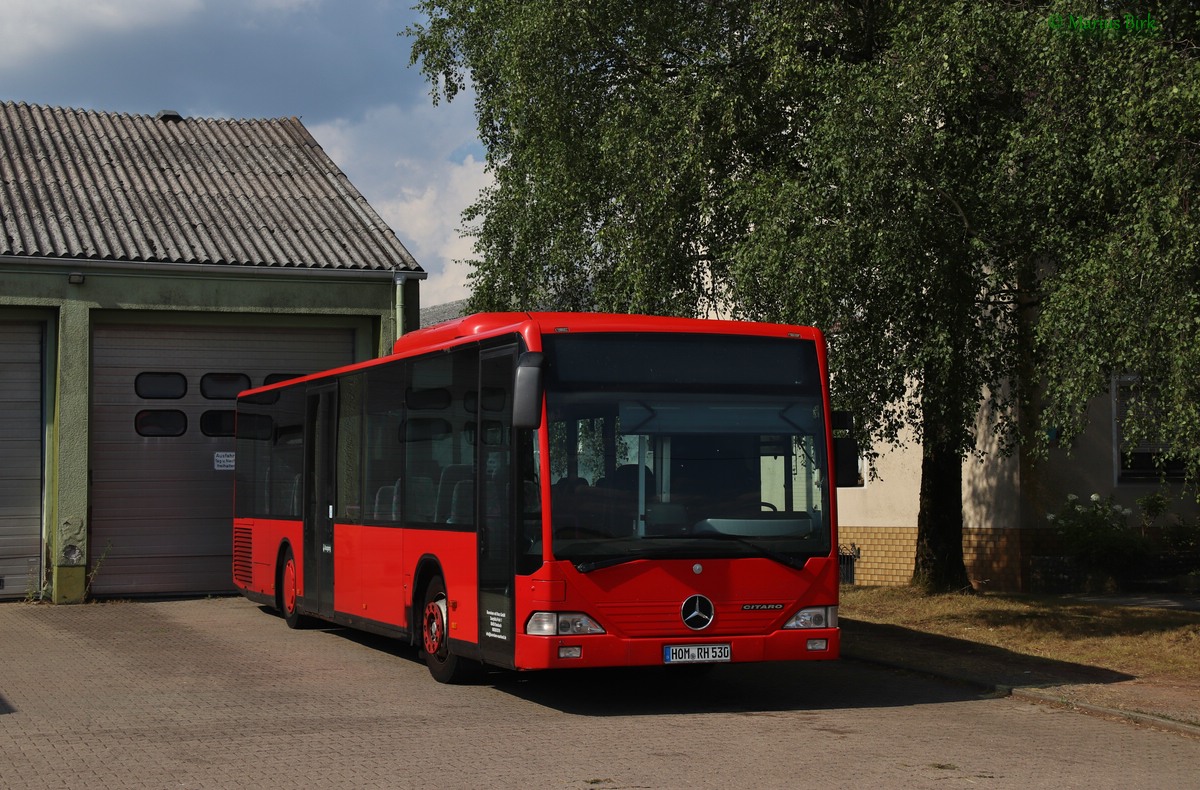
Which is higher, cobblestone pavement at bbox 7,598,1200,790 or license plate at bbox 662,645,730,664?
license plate at bbox 662,645,730,664

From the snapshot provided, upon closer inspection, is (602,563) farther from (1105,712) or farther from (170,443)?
(170,443)

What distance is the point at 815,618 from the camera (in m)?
11.8

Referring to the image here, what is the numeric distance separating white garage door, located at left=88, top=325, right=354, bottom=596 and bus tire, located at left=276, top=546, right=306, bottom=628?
430cm

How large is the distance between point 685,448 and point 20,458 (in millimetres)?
12715

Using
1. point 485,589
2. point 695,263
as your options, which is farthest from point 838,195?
point 485,589

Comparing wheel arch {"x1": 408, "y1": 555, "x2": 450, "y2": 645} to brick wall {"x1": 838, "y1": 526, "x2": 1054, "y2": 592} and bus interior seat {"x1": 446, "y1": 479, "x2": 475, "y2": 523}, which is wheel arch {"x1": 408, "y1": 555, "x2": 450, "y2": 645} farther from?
brick wall {"x1": 838, "y1": 526, "x2": 1054, "y2": 592}

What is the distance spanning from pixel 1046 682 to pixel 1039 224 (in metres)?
4.56

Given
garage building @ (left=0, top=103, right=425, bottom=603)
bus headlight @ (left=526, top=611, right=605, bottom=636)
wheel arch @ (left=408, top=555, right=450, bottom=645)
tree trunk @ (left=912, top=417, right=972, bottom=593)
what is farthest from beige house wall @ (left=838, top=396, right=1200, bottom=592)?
bus headlight @ (left=526, top=611, right=605, bottom=636)

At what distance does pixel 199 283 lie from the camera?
21.6 m

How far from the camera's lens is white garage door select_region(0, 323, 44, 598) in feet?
68.5

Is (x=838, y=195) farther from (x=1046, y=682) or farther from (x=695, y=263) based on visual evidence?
(x=1046, y=682)

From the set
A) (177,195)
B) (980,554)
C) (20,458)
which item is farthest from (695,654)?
(177,195)

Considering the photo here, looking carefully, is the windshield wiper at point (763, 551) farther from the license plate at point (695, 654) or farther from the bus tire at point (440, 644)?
the bus tire at point (440, 644)

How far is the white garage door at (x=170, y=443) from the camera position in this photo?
2162 centimetres
